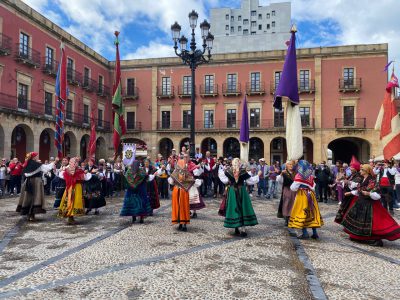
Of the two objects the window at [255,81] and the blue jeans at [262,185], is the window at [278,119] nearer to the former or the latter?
the window at [255,81]

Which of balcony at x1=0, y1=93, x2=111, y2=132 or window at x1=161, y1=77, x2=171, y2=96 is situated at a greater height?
window at x1=161, y1=77, x2=171, y2=96

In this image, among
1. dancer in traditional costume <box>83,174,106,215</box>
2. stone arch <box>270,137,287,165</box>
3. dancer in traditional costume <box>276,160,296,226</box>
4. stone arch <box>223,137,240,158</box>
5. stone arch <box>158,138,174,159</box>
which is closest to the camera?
dancer in traditional costume <box>276,160,296,226</box>

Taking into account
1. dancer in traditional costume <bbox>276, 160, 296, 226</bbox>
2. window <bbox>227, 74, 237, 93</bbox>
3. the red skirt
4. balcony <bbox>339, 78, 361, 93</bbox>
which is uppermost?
window <bbox>227, 74, 237, 93</bbox>

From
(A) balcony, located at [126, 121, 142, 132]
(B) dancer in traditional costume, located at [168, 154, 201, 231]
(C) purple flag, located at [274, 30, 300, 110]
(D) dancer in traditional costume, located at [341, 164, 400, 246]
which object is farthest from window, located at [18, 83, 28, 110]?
(D) dancer in traditional costume, located at [341, 164, 400, 246]

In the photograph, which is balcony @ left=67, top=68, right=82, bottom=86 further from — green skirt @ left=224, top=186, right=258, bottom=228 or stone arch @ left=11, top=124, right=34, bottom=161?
green skirt @ left=224, top=186, right=258, bottom=228

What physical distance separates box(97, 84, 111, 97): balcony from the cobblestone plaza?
23.9 m

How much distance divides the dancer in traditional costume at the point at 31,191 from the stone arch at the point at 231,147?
23.2 meters

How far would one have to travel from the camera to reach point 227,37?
52.5 meters

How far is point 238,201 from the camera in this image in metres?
6.20

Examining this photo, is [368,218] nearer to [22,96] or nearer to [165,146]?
[22,96]

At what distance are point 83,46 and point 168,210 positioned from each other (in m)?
22.6

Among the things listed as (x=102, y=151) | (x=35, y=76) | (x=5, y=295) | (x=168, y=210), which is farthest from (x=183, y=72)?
(x=5, y=295)

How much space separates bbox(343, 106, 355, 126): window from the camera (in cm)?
2683

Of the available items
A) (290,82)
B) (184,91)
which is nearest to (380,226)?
(290,82)
